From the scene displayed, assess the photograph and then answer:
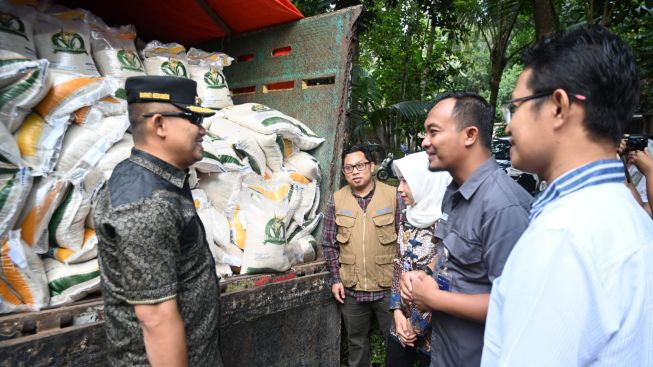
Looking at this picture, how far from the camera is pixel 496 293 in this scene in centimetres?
79

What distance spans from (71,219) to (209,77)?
168 centimetres

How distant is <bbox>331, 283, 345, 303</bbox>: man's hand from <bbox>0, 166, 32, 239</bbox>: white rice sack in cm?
160

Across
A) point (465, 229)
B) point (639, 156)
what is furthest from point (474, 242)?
point (639, 156)

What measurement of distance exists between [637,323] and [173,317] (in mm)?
1059

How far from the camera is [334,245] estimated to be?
267cm

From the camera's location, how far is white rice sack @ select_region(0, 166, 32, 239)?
1610 millimetres

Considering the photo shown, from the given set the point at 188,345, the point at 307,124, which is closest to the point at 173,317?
the point at 188,345

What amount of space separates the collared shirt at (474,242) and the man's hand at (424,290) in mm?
51

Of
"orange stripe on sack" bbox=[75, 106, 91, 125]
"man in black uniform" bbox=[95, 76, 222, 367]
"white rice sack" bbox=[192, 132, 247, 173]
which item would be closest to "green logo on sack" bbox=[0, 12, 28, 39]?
"orange stripe on sack" bbox=[75, 106, 91, 125]

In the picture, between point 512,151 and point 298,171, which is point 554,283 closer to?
point 512,151

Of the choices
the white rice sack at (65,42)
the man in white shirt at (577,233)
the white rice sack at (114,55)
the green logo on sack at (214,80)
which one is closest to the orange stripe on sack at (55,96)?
the white rice sack at (65,42)

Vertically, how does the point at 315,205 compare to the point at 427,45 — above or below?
below

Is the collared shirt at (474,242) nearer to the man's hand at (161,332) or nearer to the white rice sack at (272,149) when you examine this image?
the man's hand at (161,332)

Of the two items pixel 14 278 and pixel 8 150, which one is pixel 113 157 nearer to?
pixel 8 150
